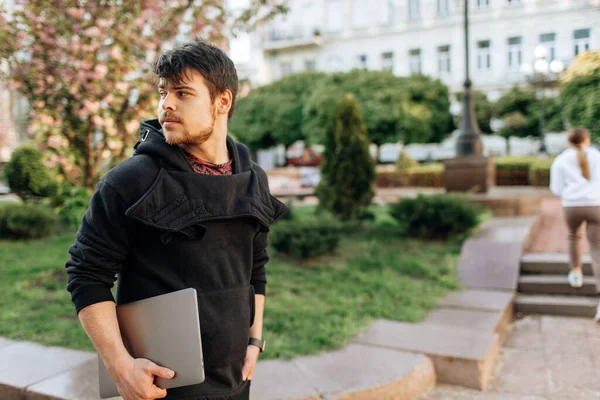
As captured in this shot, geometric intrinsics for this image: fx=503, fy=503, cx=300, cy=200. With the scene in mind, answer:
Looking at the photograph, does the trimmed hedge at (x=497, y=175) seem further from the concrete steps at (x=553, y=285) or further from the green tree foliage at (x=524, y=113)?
the concrete steps at (x=553, y=285)

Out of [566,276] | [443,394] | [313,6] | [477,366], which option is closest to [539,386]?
[477,366]

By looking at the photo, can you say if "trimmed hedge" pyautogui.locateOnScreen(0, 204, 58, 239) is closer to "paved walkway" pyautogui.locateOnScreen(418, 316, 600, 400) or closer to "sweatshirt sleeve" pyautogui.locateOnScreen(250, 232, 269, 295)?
"paved walkway" pyautogui.locateOnScreen(418, 316, 600, 400)

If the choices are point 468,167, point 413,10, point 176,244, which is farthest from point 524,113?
point 176,244

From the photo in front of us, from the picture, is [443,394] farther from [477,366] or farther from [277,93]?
[277,93]

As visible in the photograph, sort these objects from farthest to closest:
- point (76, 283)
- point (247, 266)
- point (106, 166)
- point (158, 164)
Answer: point (106, 166) → point (247, 266) → point (158, 164) → point (76, 283)

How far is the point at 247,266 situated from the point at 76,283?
56cm

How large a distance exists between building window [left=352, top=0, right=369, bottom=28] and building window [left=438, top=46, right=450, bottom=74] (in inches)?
A: 253

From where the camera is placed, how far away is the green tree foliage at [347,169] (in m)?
8.82

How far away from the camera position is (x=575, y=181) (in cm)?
552

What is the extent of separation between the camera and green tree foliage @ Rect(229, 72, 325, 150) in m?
29.8

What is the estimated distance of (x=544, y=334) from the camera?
504 cm

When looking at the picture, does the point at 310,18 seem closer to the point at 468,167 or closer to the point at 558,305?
the point at 468,167

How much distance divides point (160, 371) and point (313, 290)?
4.31m

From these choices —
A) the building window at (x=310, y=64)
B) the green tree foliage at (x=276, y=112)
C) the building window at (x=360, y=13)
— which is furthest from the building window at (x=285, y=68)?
the green tree foliage at (x=276, y=112)
